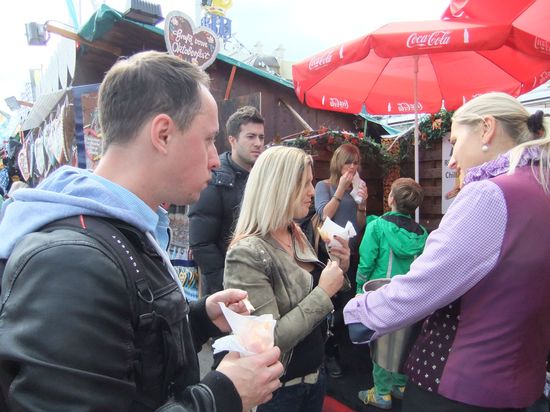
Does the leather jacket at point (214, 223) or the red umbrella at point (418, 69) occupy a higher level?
the red umbrella at point (418, 69)

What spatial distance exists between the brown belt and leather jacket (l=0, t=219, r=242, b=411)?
1.15 meters

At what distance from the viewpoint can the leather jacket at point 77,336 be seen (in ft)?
2.25

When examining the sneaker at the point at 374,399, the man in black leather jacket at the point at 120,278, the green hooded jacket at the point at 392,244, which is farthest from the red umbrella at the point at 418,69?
the man in black leather jacket at the point at 120,278

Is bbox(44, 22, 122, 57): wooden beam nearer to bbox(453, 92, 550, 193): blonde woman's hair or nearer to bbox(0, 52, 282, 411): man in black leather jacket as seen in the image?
bbox(0, 52, 282, 411): man in black leather jacket

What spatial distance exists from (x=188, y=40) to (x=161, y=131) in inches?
153

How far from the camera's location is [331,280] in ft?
6.42

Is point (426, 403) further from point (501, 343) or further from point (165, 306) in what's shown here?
point (165, 306)

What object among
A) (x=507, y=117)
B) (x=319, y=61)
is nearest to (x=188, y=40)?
(x=319, y=61)

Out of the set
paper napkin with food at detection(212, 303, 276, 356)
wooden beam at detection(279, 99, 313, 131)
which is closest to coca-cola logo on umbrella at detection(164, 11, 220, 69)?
wooden beam at detection(279, 99, 313, 131)

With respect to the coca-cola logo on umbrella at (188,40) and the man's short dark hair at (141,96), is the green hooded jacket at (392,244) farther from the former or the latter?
the man's short dark hair at (141,96)

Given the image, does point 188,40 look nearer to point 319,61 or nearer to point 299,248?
point 319,61

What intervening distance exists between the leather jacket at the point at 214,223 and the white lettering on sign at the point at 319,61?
5.03 ft

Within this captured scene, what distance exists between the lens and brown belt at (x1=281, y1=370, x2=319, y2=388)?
1.96m

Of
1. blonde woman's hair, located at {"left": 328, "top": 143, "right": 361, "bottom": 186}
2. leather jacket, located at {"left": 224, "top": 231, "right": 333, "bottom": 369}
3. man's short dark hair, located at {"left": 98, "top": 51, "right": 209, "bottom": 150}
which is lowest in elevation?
leather jacket, located at {"left": 224, "top": 231, "right": 333, "bottom": 369}
